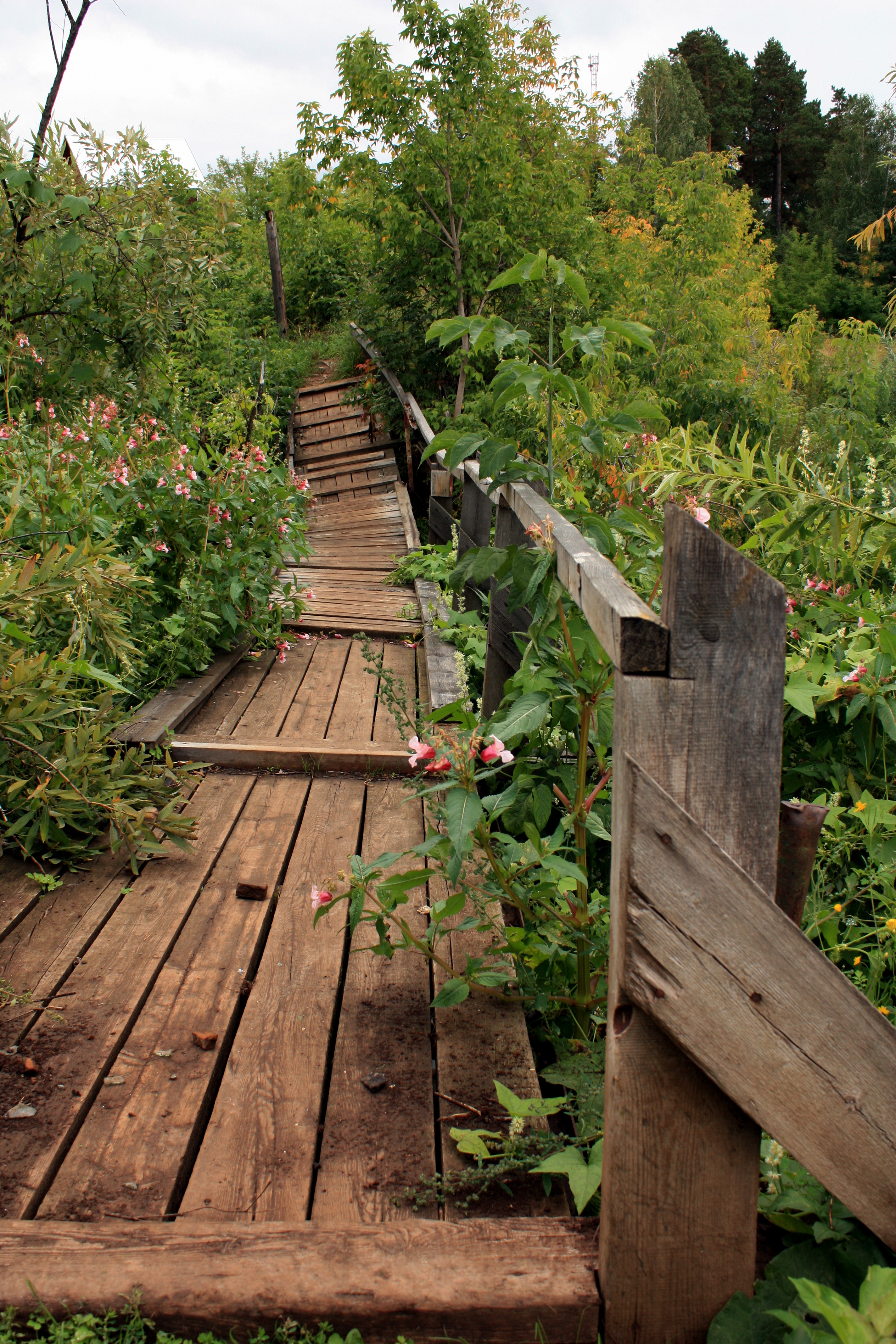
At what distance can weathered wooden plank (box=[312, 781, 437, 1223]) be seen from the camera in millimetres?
1398

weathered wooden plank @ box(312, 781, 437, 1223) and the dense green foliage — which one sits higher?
the dense green foliage

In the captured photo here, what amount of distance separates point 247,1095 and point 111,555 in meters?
2.38

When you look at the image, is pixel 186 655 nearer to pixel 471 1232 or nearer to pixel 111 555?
pixel 111 555

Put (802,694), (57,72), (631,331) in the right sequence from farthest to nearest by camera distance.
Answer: (57,72)
(802,694)
(631,331)

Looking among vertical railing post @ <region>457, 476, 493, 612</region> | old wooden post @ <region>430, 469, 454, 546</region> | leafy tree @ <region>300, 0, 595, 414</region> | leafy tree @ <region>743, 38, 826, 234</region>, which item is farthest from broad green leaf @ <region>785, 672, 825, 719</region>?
leafy tree @ <region>743, 38, 826, 234</region>

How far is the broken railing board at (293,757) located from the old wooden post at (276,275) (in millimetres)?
13980

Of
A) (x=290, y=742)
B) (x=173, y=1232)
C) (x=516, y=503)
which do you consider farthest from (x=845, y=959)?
(x=290, y=742)

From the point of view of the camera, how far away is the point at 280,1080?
1655mm

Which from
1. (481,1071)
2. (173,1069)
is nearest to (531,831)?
(481,1071)

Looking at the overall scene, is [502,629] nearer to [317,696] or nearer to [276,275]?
[317,696]

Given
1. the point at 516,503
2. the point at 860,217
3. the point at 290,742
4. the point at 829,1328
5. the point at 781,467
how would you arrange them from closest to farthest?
the point at 829,1328
the point at 516,503
the point at 781,467
the point at 290,742
the point at 860,217

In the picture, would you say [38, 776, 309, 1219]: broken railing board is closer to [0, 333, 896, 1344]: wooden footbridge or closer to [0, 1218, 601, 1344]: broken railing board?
[0, 333, 896, 1344]: wooden footbridge

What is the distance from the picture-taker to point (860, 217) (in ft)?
115

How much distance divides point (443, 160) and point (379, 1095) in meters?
10.9
